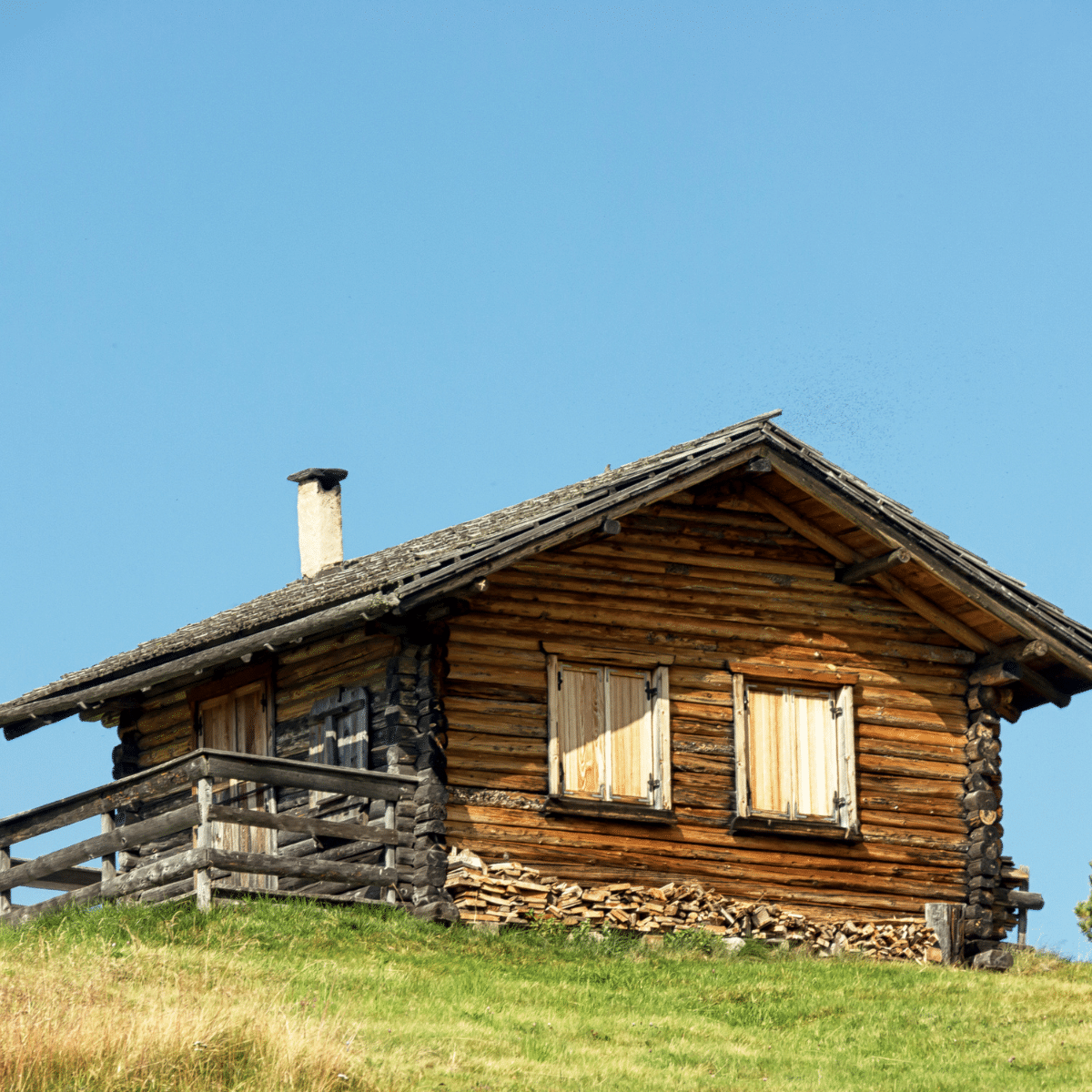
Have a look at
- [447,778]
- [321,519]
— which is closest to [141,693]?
[321,519]

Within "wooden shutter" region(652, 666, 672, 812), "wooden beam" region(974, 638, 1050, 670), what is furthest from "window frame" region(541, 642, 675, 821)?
"wooden beam" region(974, 638, 1050, 670)

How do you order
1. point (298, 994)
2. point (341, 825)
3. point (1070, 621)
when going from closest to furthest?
point (298, 994) → point (341, 825) → point (1070, 621)

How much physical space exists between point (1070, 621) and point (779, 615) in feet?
11.0

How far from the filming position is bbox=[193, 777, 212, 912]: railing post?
1838 cm

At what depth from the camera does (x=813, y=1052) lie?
16.1 meters

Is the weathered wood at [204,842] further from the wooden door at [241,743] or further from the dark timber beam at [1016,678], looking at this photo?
the dark timber beam at [1016,678]

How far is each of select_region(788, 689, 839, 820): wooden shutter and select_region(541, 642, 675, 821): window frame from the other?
1.57 metres

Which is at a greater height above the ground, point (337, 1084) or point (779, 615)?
point (779, 615)

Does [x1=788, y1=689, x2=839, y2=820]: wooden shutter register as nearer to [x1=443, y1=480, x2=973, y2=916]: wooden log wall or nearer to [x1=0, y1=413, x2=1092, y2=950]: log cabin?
[x1=0, y1=413, x2=1092, y2=950]: log cabin

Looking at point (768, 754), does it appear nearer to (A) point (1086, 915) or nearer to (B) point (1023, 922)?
(B) point (1023, 922)

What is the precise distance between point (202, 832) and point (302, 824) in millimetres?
976

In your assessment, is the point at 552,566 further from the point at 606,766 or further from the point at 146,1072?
the point at 146,1072

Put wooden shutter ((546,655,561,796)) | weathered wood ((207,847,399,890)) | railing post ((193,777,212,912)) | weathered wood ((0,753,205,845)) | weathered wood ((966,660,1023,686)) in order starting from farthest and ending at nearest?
weathered wood ((966,660,1023,686)) → wooden shutter ((546,655,561,796)) → weathered wood ((0,753,205,845)) → weathered wood ((207,847,399,890)) → railing post ((193,777,212,912))

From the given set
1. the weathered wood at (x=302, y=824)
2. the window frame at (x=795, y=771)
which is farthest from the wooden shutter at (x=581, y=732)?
the weathered wood at (x=302, y=824)
